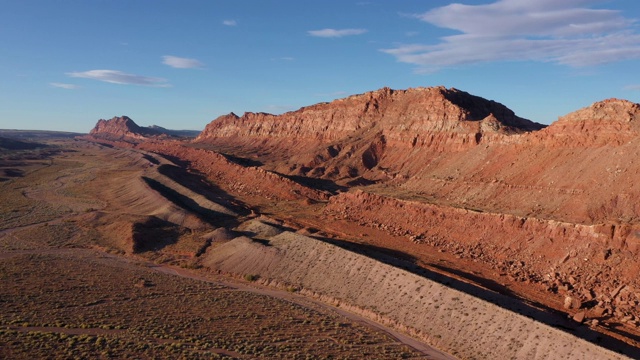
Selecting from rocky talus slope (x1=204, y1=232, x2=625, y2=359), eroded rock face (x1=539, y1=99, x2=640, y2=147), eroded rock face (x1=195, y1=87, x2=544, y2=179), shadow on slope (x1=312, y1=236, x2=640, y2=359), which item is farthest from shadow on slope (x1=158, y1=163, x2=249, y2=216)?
eroded rock face (x1=539, y1=99, x2=640, y2=147)

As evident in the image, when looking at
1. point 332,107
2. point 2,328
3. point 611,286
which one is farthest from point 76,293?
point 332,107

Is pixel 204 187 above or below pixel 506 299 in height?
above

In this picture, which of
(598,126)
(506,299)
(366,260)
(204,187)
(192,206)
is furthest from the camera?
(204,187)

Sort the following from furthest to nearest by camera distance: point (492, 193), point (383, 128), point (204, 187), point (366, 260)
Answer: point (383, 128) → point (204, 187) → point (492, 193) → point (366, 260)

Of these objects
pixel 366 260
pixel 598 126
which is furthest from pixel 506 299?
pixel 598 126

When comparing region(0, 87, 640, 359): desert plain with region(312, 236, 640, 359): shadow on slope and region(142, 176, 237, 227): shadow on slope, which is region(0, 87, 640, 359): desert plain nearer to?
region(312, 236, 640, 359): shadow on slope

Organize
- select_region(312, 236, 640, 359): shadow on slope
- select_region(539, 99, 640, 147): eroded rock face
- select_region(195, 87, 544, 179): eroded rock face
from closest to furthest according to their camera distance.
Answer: select_region(312, 236, 640, 359): shadow on slope, select_region(539, 99, 640, 147): eroded rock face, select_region(195, 87, 544, 179): eroded rock face

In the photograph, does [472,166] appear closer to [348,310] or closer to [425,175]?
[425,175]

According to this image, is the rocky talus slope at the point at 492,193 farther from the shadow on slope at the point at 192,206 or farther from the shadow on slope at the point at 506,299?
the shadow on slope at the point at 192,206

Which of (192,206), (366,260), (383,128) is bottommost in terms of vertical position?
(192,206)

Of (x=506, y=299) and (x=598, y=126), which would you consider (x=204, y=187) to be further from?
(x=506, y=299)

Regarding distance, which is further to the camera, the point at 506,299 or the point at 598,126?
the point at 598,126
